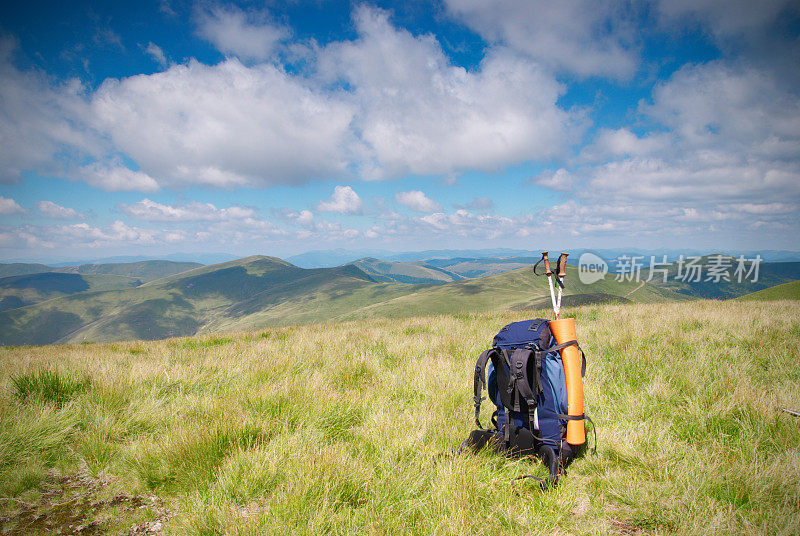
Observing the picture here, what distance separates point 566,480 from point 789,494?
1.61 m

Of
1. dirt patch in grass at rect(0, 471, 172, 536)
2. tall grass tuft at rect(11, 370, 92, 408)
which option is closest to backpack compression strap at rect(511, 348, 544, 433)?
dirt patch in grass at rect(0, 471, 172, 536)

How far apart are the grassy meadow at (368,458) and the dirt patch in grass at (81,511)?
0.5 inches

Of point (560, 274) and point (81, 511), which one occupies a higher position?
point (560, 274)

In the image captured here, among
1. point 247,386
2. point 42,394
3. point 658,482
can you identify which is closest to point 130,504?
point 247,386

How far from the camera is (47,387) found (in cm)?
457

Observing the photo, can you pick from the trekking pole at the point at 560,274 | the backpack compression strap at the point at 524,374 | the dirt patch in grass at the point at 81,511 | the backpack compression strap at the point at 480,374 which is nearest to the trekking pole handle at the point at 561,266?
the trekking pole at the point at 560,274

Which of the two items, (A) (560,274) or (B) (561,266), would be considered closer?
(A) (560,274)

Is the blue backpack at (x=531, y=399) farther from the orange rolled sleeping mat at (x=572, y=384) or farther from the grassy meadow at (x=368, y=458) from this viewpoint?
the grassy meadow at (x=368, y=458)

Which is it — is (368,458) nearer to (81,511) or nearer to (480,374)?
(480,374)

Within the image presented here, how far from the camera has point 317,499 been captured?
2.53 metres

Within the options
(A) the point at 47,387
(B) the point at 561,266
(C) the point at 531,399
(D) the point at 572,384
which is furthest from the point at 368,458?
(A) the point at 47,387

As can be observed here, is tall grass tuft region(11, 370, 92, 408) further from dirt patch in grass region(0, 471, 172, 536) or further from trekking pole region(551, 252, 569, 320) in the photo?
trekking pole region(551, 252, 569, 320)

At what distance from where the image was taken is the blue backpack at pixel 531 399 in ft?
10.6

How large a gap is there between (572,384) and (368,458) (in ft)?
7.21
